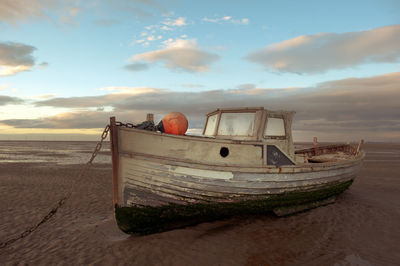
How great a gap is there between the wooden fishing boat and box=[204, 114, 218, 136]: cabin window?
1033 mm

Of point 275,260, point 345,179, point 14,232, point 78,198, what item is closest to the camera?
point 275,260

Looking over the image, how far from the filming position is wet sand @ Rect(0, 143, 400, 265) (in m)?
5.41

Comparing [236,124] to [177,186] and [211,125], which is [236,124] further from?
[177,186]

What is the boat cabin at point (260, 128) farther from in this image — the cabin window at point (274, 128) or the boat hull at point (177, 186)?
the boat hull at point (177, 186)

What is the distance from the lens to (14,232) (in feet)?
23.4

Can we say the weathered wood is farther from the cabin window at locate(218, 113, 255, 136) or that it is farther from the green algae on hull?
the cabin window at locate(218, 113, 255, 136)

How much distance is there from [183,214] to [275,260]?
2.33m

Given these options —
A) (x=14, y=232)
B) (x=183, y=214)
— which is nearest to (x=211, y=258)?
(x=183, y=214)

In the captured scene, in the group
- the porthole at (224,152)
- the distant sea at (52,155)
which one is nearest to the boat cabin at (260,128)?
the porthole at (224,152)

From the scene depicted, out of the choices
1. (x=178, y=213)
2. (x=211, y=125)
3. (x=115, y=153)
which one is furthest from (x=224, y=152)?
(x=115, y=153)

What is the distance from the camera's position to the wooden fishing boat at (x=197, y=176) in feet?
19.6

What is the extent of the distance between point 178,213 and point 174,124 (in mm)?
2240

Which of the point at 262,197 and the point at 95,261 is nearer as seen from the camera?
the point at 95,261

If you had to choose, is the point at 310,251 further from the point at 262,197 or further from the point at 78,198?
the point at 78,198
